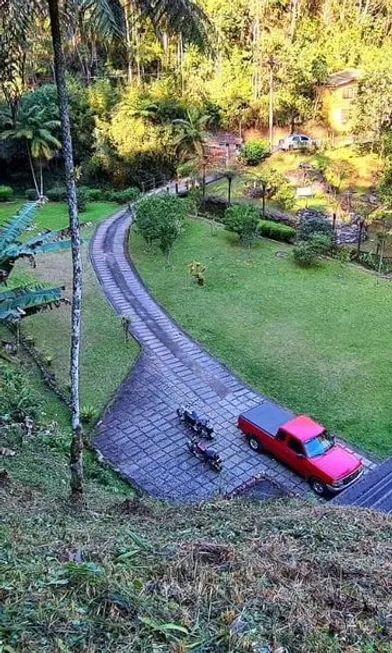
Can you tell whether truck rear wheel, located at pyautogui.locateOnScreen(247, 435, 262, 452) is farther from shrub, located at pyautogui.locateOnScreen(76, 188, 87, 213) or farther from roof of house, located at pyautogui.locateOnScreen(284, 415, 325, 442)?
shrub, located at pyautogui.locateOnScreen(76, 188, 87, 213)

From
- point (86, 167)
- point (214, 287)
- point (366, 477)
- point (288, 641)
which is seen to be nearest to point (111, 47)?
point (288, 641)

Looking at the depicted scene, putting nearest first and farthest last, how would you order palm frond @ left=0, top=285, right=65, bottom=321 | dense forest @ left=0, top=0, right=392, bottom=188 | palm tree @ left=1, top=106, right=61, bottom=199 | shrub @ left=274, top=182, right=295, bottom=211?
palm frond @ left=0, top=285, right=65, bottom=321 < shrub @ left=274, top=182, right=295, bottom=211 < palm tree @ left=1, top=106, right=61, bottom=199 < dense forest @ left=0, top=0, right=392, bottom=188

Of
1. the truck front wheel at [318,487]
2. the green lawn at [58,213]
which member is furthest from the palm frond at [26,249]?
the green lawn at [58,213]

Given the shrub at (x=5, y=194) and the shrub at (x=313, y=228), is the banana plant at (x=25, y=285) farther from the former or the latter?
the shrub at (x=5, y=194)

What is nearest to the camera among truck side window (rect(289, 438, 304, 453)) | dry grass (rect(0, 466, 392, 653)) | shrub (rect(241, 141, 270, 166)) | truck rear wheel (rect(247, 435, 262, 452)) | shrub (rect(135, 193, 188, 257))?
Answer: dry grass (rect(0, 466, 392, 653))

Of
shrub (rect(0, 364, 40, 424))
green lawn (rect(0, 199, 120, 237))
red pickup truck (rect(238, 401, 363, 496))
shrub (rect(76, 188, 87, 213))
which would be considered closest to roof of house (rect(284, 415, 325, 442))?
red pickup truck (rect(238, 401, 363, 496))

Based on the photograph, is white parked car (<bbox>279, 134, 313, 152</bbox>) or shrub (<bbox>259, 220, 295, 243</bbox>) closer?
shrub (<bbox>259, 220, 295, 243</bbox>)
